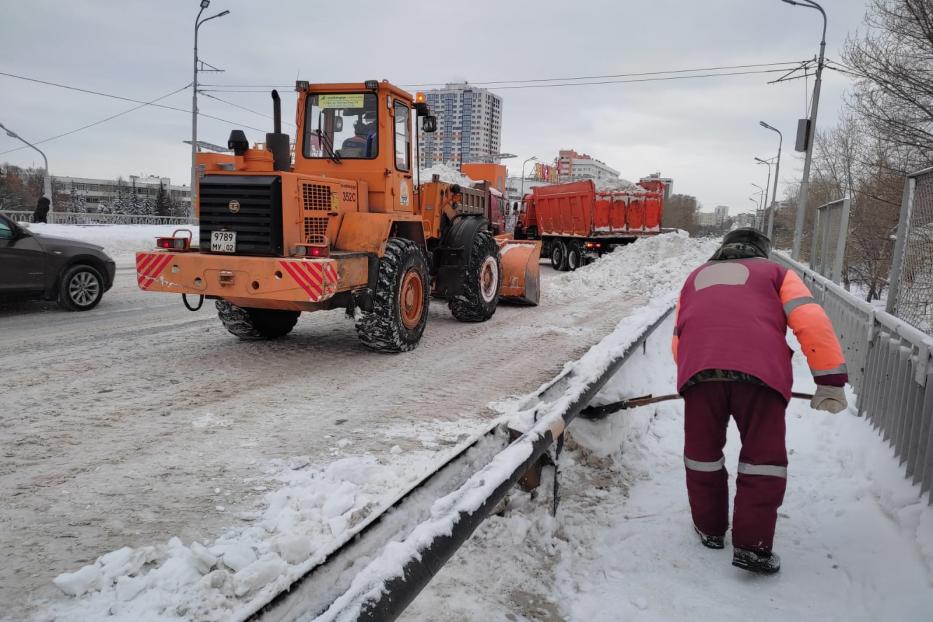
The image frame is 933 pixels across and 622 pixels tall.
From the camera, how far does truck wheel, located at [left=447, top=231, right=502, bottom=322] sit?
866 cm

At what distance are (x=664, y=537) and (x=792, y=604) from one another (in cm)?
66

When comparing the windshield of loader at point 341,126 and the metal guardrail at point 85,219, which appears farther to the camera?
Result: the metal guardrail at point 85,219

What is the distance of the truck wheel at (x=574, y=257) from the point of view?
21.0 meters

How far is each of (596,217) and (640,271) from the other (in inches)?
183

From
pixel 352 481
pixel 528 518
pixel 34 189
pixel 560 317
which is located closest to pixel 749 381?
pixel 528 518

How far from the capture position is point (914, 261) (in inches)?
191

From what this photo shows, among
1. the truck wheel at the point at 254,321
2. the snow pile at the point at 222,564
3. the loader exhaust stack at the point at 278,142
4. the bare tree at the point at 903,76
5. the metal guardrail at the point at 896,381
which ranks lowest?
the snow pile at the point at 222,564

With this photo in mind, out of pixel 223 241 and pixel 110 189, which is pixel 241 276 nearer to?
pixel 223 241

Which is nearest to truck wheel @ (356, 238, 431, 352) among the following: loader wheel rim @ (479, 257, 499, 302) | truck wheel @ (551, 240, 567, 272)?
loader wheel rim @ (479, 257, 499, 302)

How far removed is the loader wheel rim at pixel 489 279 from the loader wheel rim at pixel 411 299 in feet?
5.95

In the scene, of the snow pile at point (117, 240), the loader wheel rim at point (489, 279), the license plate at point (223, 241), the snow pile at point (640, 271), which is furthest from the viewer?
the snow pile at point (117, 240)

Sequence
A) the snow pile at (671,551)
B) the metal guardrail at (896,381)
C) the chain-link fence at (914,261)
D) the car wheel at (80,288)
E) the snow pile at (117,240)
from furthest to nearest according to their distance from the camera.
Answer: the snow pile at (117,240) < the car wheel at (80,288) < the chain-link fence at (914,261) < the metal guardrail at (896,381) < the snow pile at (671,551)

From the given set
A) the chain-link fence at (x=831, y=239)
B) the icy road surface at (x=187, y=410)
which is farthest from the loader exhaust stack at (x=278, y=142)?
the chain-link fence at (x=831, y=239)

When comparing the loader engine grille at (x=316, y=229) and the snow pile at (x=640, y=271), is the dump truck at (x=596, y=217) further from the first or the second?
the loader engine grille at (x=316, y=229)
